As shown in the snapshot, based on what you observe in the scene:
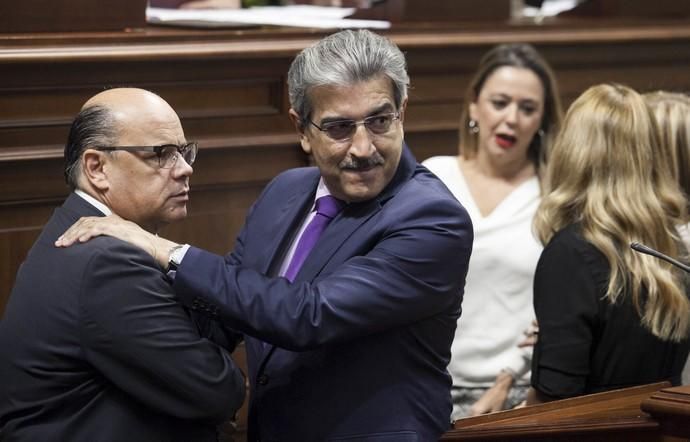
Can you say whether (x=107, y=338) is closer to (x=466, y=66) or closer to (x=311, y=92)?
(x=311, y=92)

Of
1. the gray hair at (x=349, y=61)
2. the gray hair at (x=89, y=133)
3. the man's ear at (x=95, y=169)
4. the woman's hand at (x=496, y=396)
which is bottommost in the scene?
the woman's hand at (x=496, y=396)

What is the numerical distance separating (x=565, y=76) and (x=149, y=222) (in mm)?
2208

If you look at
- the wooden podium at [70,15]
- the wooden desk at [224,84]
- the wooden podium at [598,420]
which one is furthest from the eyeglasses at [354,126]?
the wooden podium at [70,15]

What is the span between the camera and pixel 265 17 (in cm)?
387

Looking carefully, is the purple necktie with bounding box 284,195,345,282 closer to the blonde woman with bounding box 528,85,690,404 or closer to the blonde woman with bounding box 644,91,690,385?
the blonde woman with bounding box 528,85,690,404

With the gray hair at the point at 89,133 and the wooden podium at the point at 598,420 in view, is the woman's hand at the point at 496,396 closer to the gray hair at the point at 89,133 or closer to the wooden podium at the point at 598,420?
the wooden podium at the point at 598,420

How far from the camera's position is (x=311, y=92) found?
2500mm

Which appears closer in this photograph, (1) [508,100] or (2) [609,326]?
(2) [609,326]

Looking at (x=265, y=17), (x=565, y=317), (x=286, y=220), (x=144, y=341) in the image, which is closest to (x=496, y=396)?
(x=565, y=317)

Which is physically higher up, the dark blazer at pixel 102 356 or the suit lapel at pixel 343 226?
the suit lapel at pixel 343 226

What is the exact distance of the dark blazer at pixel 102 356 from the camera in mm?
2252

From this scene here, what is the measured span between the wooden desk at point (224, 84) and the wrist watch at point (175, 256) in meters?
1.00

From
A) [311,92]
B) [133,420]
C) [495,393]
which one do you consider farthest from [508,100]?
[133,420]

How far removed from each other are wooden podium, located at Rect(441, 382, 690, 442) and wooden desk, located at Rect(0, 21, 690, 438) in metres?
1.41
